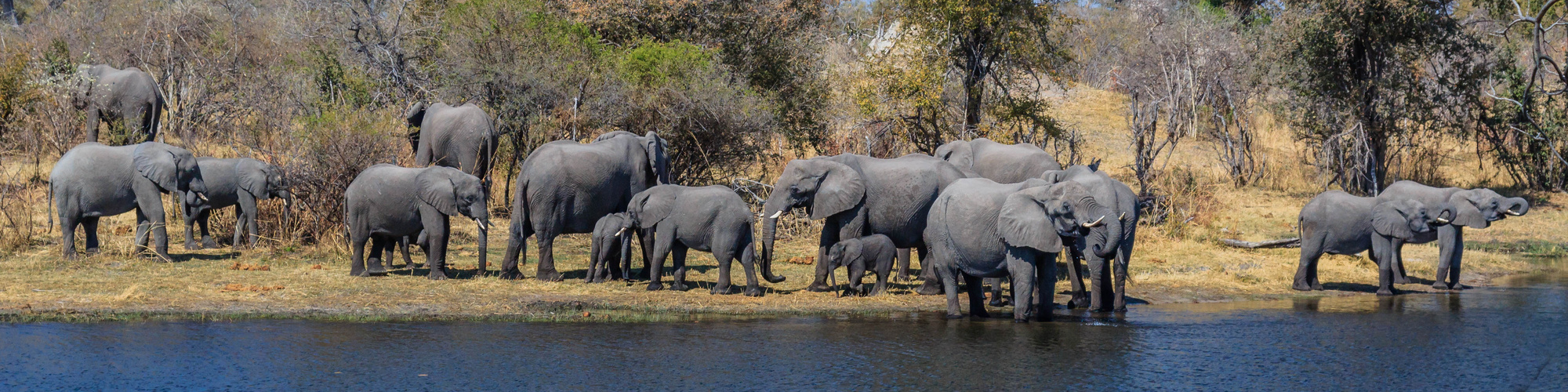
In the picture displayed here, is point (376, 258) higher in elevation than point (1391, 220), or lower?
lower

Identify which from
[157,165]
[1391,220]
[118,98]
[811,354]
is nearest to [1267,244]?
[1391,220]

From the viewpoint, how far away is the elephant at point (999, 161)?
15.4 m

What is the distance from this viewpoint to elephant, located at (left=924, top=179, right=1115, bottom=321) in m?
10.4

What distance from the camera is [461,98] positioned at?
1944 centimetres

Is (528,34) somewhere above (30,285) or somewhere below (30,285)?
above

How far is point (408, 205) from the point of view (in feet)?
42.4

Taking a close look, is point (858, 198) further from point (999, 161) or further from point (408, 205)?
point (408, 205)

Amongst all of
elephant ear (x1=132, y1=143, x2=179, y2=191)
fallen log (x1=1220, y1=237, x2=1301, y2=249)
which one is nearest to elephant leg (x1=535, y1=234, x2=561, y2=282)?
elephant ear (x1=132, y1=143, x2=179, y2=191)

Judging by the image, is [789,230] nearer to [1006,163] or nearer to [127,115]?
Result: [1006,163]

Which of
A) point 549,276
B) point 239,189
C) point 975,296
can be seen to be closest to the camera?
point 975,296

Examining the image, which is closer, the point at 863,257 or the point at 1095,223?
the point at 1095,223

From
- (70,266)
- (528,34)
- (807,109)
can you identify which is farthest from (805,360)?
(807,109)

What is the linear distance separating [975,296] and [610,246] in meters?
3.78

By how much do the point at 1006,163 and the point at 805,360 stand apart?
7119mm
